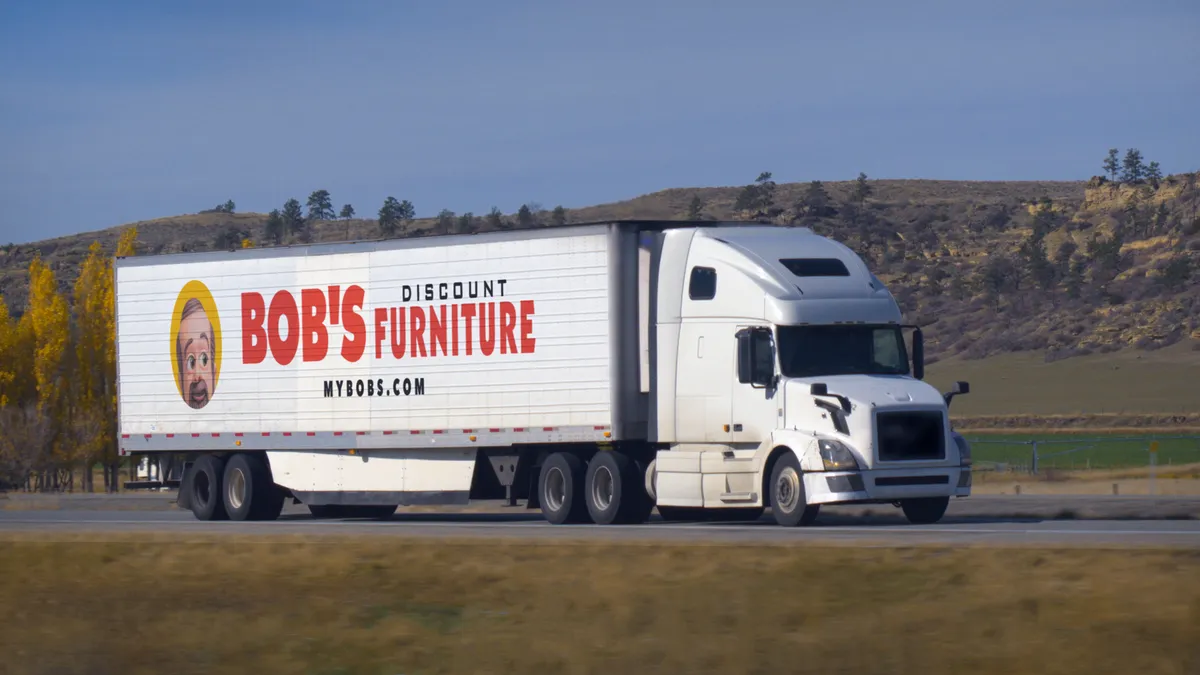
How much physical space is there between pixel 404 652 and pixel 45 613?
4176 millimetres

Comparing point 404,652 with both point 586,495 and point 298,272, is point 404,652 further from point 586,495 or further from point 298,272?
point 298,272

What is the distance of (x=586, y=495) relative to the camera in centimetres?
2605

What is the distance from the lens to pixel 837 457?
75.7 feet

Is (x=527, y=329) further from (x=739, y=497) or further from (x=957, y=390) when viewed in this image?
(x=957, y=390)

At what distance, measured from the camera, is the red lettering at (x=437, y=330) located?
27812 millimetres

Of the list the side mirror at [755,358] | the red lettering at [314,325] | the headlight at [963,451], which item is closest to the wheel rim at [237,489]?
the red lettering at [314,325]

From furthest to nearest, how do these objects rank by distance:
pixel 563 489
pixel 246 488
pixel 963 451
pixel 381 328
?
pixel 246 488 < pixel 381 328 < pixel 563 489 < pixel 963 451

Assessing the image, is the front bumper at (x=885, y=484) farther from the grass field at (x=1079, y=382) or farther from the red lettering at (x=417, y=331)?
the grass field at (x=1079, y=382)

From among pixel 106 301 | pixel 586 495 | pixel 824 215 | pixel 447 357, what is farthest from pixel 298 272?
pixel 824 215

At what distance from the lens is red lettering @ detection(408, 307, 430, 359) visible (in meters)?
28.0

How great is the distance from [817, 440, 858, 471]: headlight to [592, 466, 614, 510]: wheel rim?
12.6 feet

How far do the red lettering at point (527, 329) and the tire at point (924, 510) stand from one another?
599 centimetres

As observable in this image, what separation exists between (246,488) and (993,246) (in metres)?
101

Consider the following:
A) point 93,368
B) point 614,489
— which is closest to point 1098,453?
point 93,368
